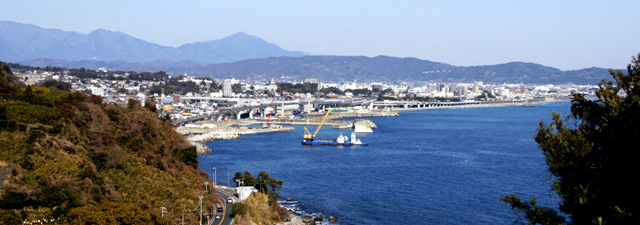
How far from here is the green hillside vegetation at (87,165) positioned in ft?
16.9

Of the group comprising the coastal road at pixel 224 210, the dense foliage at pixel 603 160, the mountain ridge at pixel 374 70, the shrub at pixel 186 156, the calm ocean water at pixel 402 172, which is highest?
the mountain ridge at pixel 374 70

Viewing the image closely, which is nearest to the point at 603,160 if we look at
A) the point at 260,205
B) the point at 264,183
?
the point at 260,205

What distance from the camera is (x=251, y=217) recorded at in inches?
266

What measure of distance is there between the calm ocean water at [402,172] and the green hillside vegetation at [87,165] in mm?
1954

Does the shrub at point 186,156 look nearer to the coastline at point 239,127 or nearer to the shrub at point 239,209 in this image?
the shrub at point 239,209

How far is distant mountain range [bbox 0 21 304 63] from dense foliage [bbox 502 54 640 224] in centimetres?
10113

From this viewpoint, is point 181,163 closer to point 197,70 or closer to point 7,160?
point 7,160

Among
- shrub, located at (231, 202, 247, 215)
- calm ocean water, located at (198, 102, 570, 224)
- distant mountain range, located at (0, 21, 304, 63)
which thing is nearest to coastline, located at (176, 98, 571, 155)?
calm ocean water, located at (198, 102, 570, 224)

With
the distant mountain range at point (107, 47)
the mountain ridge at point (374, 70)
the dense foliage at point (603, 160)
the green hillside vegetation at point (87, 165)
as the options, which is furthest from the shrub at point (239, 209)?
the distant mountain range at point (107, 47)

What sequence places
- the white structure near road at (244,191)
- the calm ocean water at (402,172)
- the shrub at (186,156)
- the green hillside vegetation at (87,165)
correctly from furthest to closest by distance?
the shrub at (186,156) < the calm ocean water at (402,172) < the white structure near road at (244,191) < the green hillside vegetation at (87,165)

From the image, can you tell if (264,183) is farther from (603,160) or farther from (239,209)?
(603,160)

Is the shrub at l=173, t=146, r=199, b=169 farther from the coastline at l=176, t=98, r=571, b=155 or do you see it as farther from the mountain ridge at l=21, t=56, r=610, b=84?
the mountain ridge at l=21, t=56, r=610, b=84

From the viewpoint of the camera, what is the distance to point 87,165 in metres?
6.35

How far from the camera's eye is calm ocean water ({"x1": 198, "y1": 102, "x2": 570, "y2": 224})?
8.21 m
